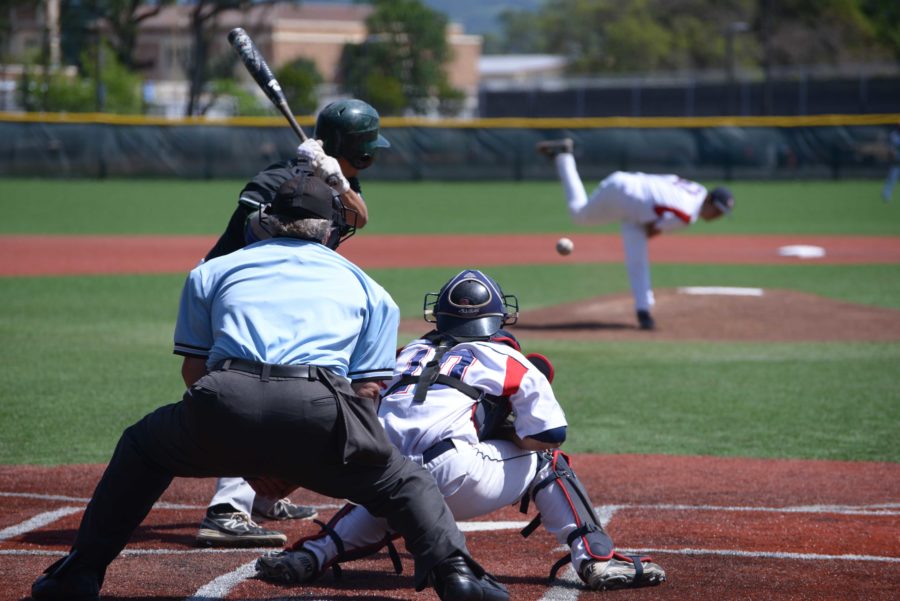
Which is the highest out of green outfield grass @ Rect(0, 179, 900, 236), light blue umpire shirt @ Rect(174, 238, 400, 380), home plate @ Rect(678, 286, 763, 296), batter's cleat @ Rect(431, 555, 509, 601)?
light blue umpire shirt @ Rect(174, 238, 400, 380)

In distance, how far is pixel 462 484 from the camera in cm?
432

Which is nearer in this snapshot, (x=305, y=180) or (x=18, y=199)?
(x=305, y=180)

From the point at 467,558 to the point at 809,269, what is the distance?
1481cm

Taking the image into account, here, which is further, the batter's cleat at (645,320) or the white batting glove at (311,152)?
the batter's cleat at (645,320)

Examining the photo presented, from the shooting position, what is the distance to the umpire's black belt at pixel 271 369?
3717mm

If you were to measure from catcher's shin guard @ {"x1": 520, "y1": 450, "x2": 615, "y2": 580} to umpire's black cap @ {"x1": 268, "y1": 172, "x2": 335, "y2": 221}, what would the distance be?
50.5 inches

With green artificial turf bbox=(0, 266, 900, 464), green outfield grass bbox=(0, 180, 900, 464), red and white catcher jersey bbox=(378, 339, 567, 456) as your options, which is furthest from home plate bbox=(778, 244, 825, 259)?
red and white catcher jersey bbox=(378, 339, 567, 456)

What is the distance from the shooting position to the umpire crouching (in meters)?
3.69

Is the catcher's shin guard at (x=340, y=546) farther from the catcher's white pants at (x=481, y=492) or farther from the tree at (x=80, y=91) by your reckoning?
the tree at (x=80, y=91)

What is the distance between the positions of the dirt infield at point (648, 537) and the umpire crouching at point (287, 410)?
1.70 ft

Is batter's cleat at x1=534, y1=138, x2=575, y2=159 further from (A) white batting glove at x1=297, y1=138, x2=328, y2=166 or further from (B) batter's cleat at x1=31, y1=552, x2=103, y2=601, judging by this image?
(B) batter's cleat at x1=31, y1=552, x2=103, y2=601

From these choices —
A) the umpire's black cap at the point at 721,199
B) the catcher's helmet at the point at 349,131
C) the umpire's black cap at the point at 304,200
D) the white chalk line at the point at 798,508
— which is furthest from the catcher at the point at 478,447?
the umpire's black cap at the point at 721,199

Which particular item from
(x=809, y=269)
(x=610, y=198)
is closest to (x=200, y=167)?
(x=809, y=269)

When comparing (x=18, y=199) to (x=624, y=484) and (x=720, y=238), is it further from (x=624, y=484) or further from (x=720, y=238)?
(x=624, y=484)
